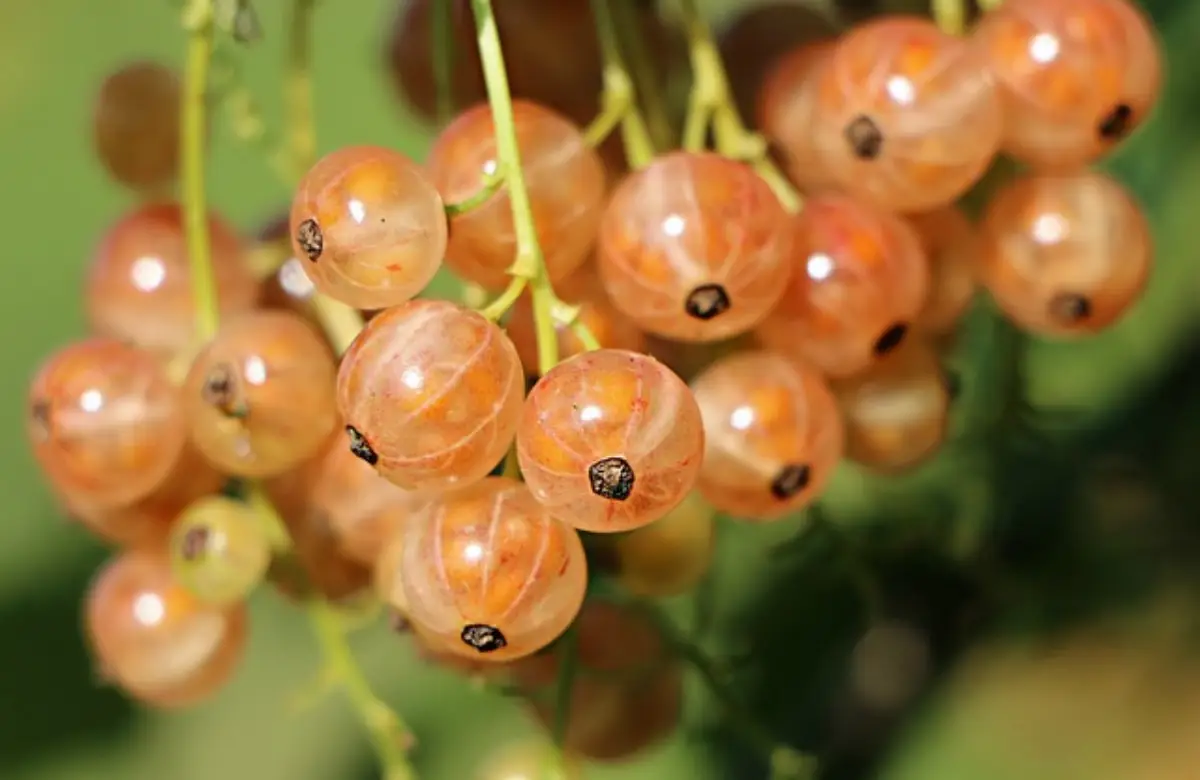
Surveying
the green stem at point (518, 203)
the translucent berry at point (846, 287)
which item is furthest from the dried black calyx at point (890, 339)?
the green stem at point (518, 203)

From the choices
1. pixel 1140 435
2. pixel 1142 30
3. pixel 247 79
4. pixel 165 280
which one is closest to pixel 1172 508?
pixel 1140 435

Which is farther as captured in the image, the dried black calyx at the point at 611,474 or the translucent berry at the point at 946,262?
the translucent berry at the point at 946,262

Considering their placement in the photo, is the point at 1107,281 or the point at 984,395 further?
the point at 984,395

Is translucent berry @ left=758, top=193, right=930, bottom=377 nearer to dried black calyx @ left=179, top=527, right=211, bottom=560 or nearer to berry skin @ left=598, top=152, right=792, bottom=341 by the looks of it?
berry skin @ left=598, top=152, right=792, bottom=341

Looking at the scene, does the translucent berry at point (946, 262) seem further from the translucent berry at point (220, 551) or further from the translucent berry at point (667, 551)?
the translucent berry at point (220, 551)

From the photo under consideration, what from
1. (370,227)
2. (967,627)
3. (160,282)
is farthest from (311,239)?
(967,627)

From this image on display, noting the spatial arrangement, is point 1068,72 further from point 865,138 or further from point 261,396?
point 261,396

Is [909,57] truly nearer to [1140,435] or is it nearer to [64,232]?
[1140,435]
